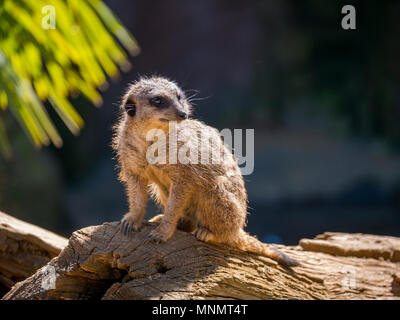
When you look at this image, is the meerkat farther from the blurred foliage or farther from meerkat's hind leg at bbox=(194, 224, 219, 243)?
the blurred foliage

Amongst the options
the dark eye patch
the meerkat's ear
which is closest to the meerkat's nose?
the dark eye patch

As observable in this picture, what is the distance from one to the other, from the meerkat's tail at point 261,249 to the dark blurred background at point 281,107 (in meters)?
4.83

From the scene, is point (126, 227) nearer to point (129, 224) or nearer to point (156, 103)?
point (129, 224)

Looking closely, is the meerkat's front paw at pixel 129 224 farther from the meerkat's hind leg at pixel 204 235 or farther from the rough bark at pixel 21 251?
the rough bark at pixel 21 251

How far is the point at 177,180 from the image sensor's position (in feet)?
10.4

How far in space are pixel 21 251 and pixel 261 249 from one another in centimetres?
184

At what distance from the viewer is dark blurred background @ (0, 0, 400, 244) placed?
29.4 ft

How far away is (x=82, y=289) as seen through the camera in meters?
2.90

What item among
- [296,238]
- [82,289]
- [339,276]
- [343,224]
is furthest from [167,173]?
[343,224]

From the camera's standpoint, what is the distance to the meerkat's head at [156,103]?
323 centimetres

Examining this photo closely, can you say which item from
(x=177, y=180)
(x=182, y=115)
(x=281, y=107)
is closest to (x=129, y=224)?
(x=177, y=180)

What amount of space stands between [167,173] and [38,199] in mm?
5374

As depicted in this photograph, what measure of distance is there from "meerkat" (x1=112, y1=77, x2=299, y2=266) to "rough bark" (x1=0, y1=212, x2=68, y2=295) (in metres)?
0.87

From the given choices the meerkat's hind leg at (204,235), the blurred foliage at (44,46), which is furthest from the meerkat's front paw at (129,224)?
the blurred foliage at (44,46)
